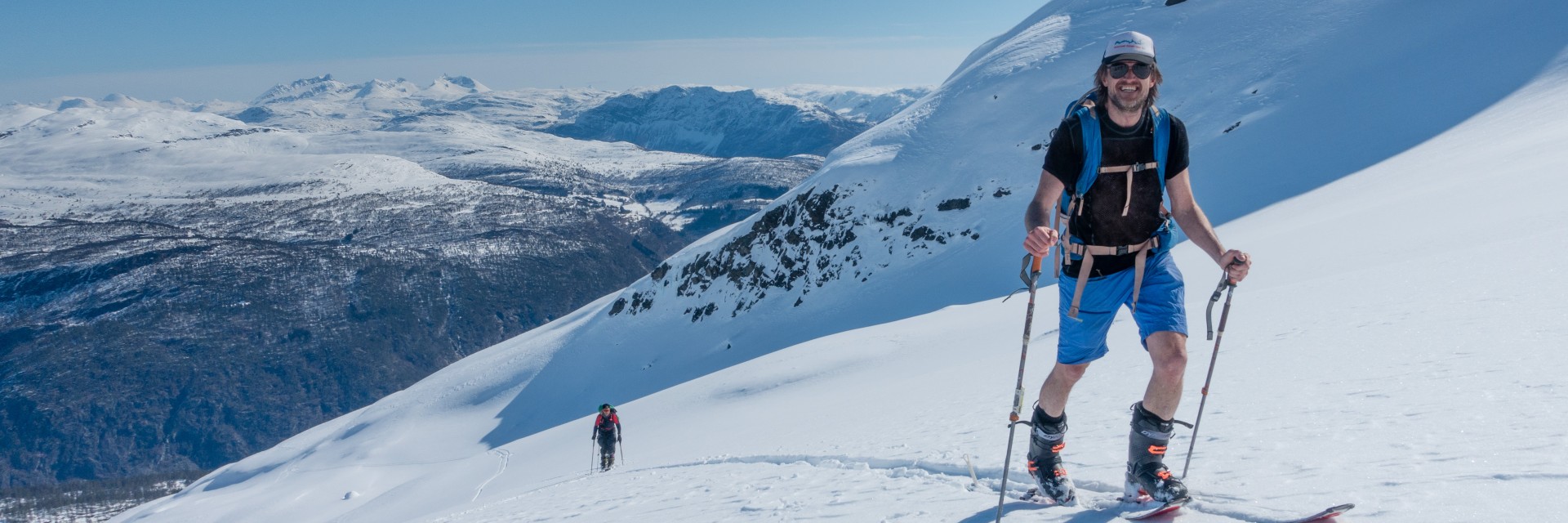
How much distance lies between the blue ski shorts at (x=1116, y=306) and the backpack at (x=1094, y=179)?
0.19ft

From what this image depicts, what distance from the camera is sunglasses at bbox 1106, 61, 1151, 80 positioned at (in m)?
4.73

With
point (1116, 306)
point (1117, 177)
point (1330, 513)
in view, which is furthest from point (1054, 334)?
point (1330, 513)

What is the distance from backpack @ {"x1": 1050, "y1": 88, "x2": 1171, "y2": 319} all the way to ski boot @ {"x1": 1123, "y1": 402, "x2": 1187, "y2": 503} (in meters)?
0.72

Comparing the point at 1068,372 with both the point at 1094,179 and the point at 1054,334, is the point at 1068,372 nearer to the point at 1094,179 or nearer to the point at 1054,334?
the point at 1094,179

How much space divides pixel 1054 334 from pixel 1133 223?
16.9m

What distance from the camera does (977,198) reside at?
170 ft

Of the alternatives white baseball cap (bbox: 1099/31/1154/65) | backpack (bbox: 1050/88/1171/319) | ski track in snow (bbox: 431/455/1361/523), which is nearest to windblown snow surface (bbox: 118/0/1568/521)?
ski track in snow (bbox: 431/455/1361/523)

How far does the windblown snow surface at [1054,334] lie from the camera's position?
591 cm

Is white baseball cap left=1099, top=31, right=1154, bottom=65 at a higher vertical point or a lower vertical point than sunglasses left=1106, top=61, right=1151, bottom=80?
higher

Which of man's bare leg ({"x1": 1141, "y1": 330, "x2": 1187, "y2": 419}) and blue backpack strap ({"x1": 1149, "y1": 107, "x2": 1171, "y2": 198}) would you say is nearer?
man's bare leg ({"x1": 1141, "y1": 330, "x2": 1187, "y2": 419})

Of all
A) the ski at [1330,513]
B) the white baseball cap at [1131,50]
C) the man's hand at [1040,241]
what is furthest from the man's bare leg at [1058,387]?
the white baseball cap at [1131,50]

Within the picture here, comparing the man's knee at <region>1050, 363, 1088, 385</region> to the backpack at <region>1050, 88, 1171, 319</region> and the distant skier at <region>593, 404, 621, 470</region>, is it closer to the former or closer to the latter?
the backpack at <region>1050, 88, 1171, 319</region>

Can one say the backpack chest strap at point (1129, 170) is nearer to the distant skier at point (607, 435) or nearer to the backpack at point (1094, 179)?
the backpack at point (1094, 179)

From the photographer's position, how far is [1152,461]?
Result: 4844 mm
